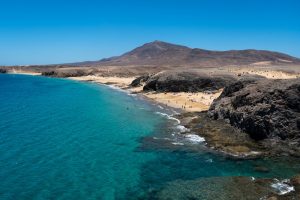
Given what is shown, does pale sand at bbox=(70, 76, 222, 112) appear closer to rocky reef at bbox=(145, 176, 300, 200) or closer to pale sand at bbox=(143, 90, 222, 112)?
pale sand at bbox=(143, 90, 222, 112)

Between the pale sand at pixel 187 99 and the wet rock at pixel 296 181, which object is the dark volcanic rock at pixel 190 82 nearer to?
the pale sand at pixel 187 99

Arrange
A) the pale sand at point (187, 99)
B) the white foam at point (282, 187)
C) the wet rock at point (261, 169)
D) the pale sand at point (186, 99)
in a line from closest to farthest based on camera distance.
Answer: the white foam at point (282, 187), the wet rock at point (261, 169), the pale sand at point (187, 99), the pale sand at point (186, 99)

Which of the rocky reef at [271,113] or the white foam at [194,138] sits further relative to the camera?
the white foam at [194,138]

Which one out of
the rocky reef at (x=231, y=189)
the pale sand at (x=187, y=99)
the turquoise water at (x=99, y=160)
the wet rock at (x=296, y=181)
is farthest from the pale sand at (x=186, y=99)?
the wet rock at (x=296, y=181)

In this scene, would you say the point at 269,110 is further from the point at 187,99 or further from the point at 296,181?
the point at 187,99

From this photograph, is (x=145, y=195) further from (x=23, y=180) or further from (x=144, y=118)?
(x=144, y=118)

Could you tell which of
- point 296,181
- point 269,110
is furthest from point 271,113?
point 296,181

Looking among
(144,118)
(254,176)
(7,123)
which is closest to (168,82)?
(144,118)
